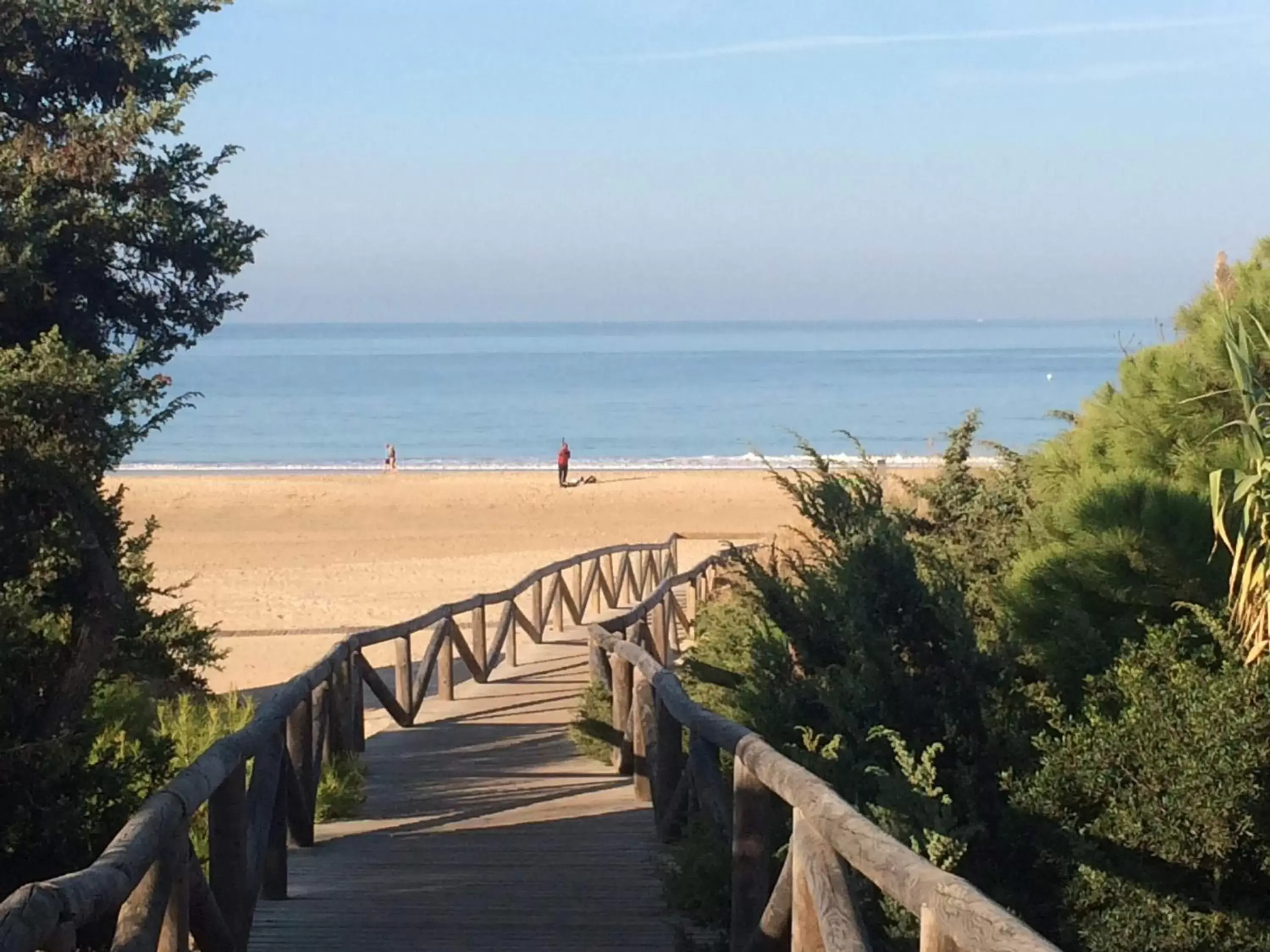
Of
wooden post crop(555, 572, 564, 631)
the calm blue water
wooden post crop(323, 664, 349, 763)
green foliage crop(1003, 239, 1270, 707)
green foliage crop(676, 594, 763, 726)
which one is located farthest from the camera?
the calm blue water

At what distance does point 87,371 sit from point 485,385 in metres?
97.4

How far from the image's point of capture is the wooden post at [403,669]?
36.1 feet

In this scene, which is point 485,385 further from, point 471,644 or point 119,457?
point 119,457

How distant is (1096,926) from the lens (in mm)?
4609

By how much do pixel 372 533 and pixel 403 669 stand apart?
21.7 m

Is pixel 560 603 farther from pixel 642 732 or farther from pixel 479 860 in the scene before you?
pixel 479 860

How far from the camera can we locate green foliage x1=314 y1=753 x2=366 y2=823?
7.63 m

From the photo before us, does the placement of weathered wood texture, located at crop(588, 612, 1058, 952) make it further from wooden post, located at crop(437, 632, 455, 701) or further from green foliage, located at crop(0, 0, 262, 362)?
wooden post, located at crop(437, 632, 455, 701)

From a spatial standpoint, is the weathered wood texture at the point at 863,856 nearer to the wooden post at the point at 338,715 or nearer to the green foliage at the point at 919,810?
the green foliage at the point at 919,810

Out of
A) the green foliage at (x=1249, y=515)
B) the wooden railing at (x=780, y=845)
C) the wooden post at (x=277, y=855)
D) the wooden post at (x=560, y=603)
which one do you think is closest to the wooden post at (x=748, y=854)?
the wooden railing at (x=780, y=845)

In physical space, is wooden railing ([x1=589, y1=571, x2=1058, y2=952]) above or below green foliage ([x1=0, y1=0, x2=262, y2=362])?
below

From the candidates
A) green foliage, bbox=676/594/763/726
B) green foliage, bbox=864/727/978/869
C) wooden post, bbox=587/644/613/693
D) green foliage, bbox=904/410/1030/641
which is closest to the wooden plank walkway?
wooden post, bbox=587/644/613/693

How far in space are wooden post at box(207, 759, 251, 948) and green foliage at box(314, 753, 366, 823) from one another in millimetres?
2374

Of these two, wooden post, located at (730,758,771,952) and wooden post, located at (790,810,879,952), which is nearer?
wooden post, located at (790,810,879,952)
